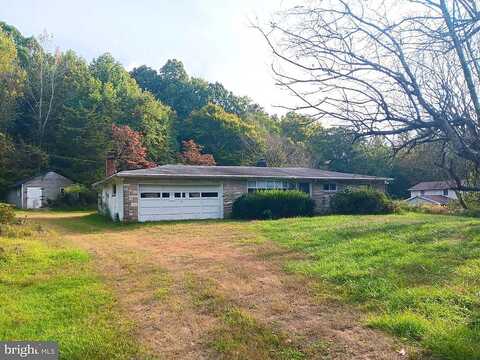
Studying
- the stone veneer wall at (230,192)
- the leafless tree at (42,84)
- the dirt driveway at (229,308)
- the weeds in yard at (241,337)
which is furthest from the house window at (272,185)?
the leafless tree at (42,84)

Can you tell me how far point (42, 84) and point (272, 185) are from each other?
26961 mm

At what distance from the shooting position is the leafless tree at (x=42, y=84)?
35656 mm

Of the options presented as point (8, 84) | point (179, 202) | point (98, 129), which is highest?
point (8, 84)

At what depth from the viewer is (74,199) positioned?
28703mm

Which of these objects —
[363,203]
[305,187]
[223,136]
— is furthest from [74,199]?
[363,203]

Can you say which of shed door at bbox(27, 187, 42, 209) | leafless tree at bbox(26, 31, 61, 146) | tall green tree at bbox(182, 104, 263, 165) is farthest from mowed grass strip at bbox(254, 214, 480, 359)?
leafless tree at bbox(26, 31, 61, 146)

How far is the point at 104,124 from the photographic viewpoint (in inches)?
1383

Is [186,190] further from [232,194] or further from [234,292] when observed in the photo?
[234,292]

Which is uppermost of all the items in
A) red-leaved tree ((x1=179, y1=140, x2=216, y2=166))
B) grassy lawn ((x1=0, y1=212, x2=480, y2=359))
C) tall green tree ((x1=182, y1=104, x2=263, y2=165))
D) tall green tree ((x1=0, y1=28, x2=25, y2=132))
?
tall green tree ((x1=0, y1=28, x2=25, y2=132))

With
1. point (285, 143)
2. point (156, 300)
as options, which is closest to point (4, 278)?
point (156, 300)

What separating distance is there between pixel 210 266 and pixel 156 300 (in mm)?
2350

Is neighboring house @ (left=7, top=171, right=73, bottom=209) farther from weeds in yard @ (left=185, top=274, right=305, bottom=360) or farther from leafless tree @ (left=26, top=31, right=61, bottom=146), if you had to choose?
weeds in yard @ (left=185, top=274, right=305, bottom=360)

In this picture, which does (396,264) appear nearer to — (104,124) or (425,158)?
(425,158)

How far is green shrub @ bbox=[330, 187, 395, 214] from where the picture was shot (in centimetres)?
2030
